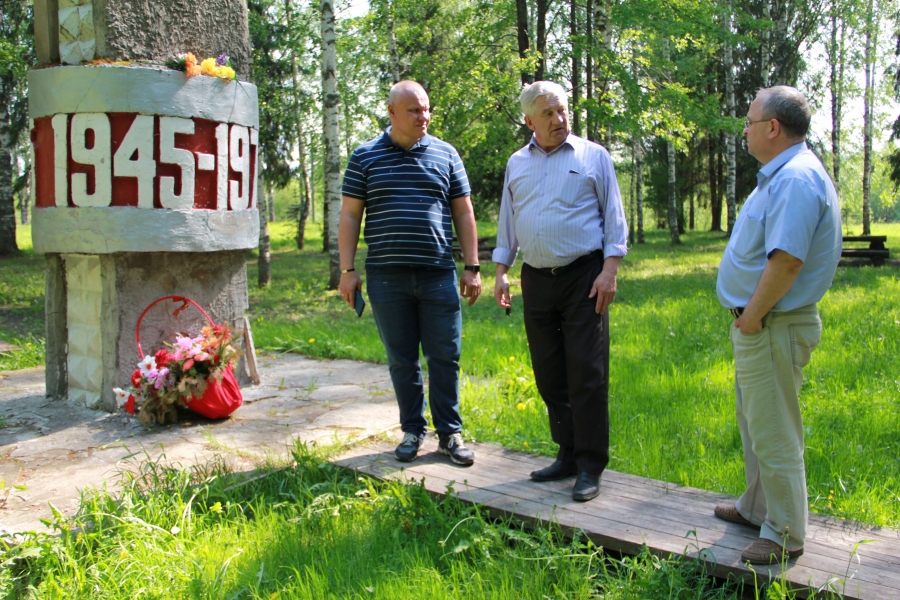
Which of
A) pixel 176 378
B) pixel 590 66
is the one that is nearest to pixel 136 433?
pixel 176 378

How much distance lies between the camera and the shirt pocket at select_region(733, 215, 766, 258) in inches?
110

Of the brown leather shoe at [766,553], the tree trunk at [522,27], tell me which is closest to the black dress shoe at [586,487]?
the brown leather shoe at [766,553]

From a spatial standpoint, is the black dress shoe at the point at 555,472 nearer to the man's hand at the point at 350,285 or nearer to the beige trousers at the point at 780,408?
the beige trousers at the point at 780,408

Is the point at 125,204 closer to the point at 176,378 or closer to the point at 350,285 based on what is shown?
the point at 176,378

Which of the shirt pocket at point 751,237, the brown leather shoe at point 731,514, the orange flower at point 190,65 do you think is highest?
the orange flower at point 190,65

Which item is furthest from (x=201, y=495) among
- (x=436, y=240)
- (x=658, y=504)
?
(x=658, y=504)

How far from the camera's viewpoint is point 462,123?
1706 cm

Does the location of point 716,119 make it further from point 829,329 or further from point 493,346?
point 493,346

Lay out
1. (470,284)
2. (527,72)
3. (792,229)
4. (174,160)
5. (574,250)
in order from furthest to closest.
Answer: (527,72) < (174,160) < (470,284) < (574,250) < (792,229)

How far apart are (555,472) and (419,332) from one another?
43.4 inches

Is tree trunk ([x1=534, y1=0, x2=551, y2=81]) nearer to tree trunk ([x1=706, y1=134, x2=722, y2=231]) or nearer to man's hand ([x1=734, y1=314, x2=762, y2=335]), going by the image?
tree trunk ([x1=706, y1=134, x2=722, y2=231])

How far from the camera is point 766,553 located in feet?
9.34

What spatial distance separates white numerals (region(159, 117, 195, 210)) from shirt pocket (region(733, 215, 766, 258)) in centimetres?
393

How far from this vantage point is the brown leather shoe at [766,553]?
9.32 ft
